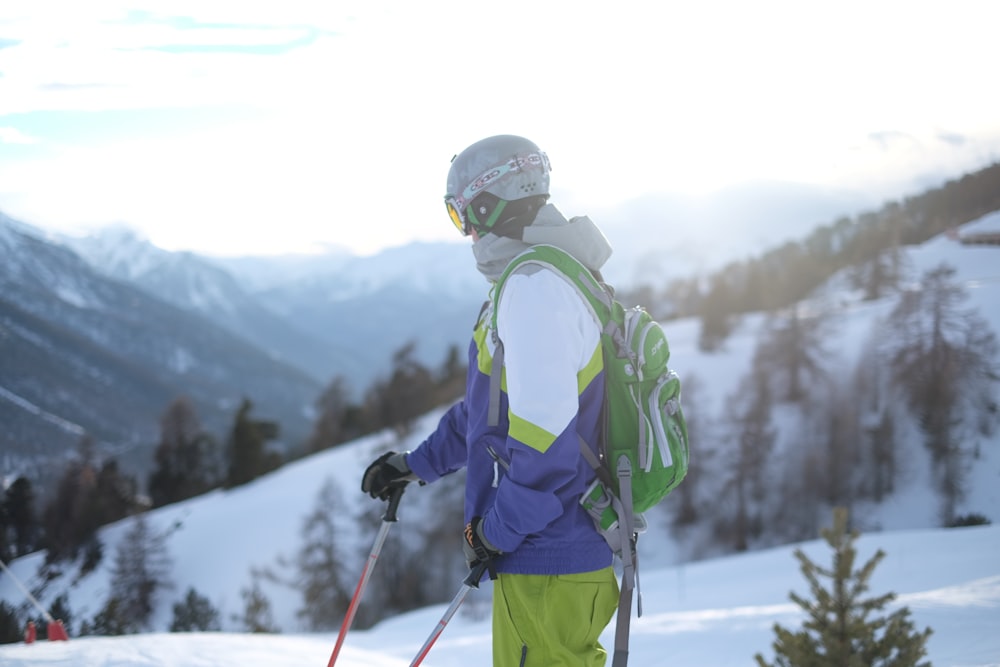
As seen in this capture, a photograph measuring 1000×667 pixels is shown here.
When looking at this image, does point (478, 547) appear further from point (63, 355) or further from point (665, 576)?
point (665, 576)

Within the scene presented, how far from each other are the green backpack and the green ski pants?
0.35ft

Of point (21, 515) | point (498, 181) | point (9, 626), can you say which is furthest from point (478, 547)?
point (21, 515)

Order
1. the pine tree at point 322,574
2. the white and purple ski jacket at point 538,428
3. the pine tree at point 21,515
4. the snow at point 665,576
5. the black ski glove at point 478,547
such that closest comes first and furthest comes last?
the white and purple ski jacket at point 538,428 < the black ski glove at point 478,547 < the snow at point 665,576 < the pine tree at point 21,515 < the pine tree at point 322,574

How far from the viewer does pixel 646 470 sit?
2799 millimetres

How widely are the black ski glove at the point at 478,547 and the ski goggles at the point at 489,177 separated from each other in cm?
133

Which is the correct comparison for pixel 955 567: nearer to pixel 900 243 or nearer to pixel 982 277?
pixel 982 277

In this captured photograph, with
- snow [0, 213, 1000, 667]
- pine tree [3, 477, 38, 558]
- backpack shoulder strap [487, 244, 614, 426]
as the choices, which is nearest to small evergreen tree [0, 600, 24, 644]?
snow [0, 213, 1000, 667]

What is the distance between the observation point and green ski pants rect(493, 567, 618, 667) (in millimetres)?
2719

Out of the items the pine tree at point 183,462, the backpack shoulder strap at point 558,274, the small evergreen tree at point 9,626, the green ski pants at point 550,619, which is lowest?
the small evergreen tree at point 9,626

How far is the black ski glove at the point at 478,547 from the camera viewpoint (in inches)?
110

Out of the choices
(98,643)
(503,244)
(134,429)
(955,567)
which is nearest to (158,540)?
(134,429)

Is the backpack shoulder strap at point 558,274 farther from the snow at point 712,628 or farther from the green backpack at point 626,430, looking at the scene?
the snow at point 712,628

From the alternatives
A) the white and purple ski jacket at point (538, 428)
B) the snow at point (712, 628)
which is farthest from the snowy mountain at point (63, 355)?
the white and purple ski jacket at point (538, 428)

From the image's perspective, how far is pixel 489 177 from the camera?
3.08 meters
